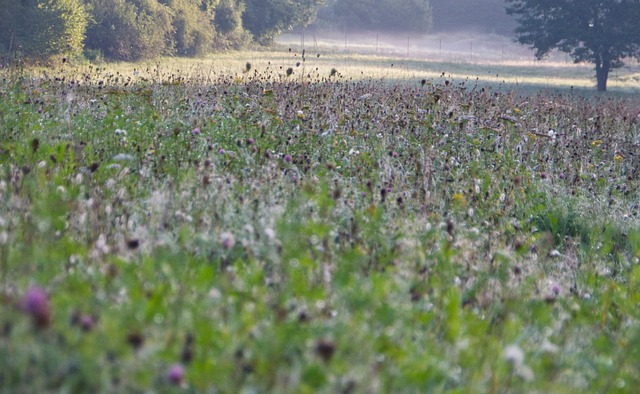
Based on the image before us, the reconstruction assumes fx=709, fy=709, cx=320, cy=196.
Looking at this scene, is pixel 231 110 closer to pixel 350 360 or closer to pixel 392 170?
pixel 392 170

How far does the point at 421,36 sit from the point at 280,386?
86.4 meters

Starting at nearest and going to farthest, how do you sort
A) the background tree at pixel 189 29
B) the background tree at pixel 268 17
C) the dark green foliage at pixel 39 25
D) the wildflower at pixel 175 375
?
the wildflower at pixel 175 375
the dark green foliage at pixel 39 25
the background tree at pixel 189 29
the background tree at pixel 268 17

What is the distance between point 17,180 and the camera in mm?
4336

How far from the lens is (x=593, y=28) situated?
30.8 metres

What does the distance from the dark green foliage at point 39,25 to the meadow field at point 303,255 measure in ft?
63.3

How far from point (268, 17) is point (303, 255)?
51537 millimetres

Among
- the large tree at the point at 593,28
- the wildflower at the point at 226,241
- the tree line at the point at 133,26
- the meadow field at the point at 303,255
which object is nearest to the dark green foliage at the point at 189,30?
the tree line at the point at 133,26

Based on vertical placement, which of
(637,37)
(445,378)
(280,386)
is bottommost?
(445,378)

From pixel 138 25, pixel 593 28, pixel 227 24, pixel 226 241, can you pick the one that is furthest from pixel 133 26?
pixel 226 241

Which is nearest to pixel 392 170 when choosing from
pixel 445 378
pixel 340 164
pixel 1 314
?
pixel 340 164

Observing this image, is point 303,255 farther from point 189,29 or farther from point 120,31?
point 189,29

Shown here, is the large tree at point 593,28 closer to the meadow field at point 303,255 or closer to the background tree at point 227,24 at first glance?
the background tree at point 227,24

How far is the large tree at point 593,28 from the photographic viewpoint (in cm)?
3028

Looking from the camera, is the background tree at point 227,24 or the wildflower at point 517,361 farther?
the background tree at point 227,24
